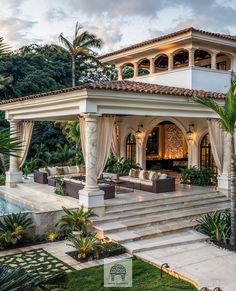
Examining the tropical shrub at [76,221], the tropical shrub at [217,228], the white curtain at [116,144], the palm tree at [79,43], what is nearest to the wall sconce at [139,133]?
the white curtain at [116,144]

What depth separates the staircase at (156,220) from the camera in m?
10.3

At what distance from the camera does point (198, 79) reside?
658 inches

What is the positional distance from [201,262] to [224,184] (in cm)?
687

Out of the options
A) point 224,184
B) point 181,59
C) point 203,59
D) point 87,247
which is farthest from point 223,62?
point 87,247

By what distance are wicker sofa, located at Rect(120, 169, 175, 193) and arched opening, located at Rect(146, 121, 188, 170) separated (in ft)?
23.1

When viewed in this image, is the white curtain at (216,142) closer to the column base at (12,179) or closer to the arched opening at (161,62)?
the arched opening at (161,62)

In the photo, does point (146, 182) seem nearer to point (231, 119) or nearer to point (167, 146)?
point (231, 119)

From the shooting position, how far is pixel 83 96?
37.4 ft

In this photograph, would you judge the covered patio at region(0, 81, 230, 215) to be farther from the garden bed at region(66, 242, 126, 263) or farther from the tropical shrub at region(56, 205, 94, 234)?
the garden bed at region(66, 242, 126, 263)

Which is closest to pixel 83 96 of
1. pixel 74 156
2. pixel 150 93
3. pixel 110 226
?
pixel 150 93

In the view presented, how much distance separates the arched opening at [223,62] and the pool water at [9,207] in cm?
1282

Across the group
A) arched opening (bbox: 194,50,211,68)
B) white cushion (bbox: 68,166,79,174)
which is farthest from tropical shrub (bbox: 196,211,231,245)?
arched opening (bbox: 194,50,211,68)

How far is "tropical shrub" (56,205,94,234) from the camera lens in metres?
10.7

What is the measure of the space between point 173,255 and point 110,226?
8.11ft
